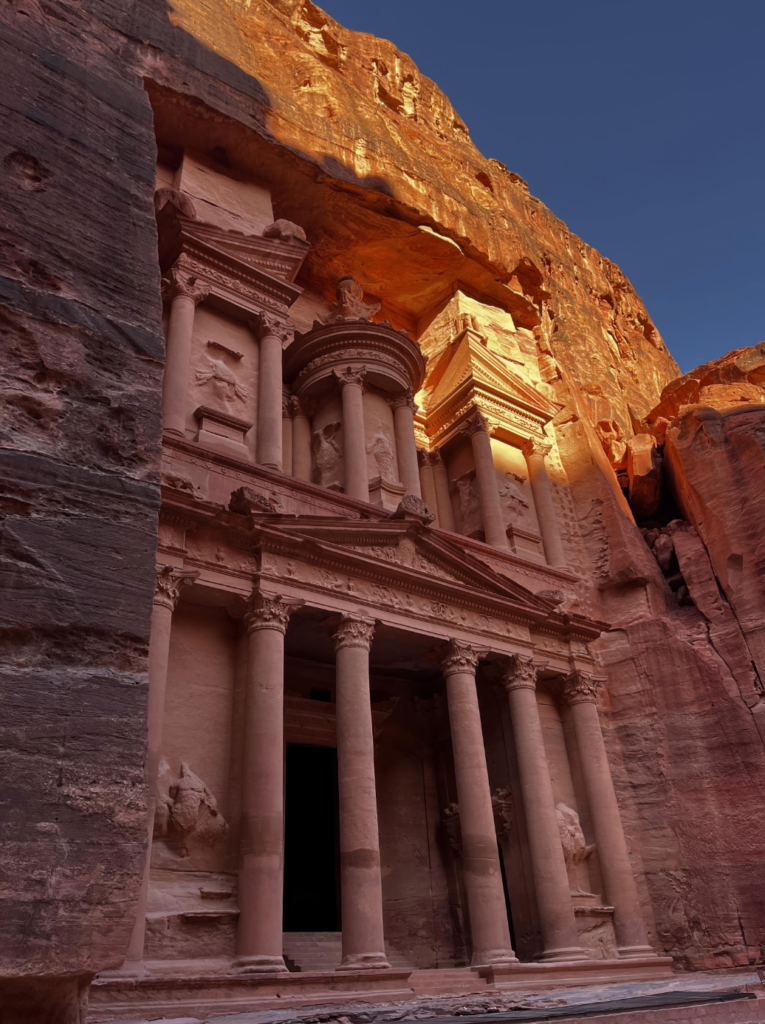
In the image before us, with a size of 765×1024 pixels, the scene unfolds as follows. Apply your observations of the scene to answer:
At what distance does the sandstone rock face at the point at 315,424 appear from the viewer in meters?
2.50

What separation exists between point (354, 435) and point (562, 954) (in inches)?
440

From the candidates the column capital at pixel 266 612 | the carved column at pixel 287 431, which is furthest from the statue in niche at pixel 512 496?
the column capital at pixel 266 612

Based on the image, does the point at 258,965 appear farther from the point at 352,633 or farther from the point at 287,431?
the point at 287,431

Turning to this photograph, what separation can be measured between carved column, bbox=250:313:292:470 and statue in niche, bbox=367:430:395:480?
10.0ft

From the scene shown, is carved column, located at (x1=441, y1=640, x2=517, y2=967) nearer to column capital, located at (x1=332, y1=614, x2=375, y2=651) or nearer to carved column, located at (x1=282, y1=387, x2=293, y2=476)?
column capital, located at (x1=332, y1=614, x2=375, y2=651)

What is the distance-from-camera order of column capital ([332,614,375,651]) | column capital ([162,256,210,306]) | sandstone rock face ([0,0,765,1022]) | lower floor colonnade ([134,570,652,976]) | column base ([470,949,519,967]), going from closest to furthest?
sandstone rock face ([0,0,765,1022]) < lower floor colonnade ([134,570,652,976]) < column base ([470,949,519,967]) < column capital ([332,614,375,651]) < column capital ([162,256,210,306])

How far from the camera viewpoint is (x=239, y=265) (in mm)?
18156

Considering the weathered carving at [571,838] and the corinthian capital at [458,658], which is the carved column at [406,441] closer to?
the corinthian capital at [458,658]

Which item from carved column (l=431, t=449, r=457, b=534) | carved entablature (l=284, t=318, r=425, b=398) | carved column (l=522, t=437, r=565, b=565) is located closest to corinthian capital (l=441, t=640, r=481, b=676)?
carved column (l=522, t=437, r=565, b=565)

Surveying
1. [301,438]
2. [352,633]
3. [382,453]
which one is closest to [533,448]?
[382,453]

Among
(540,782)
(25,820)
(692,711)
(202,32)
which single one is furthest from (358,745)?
(202,32)

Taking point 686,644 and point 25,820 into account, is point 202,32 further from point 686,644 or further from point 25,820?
point 25,820

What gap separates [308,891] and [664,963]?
6430 mm

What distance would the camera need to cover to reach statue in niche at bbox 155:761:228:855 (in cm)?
1084
